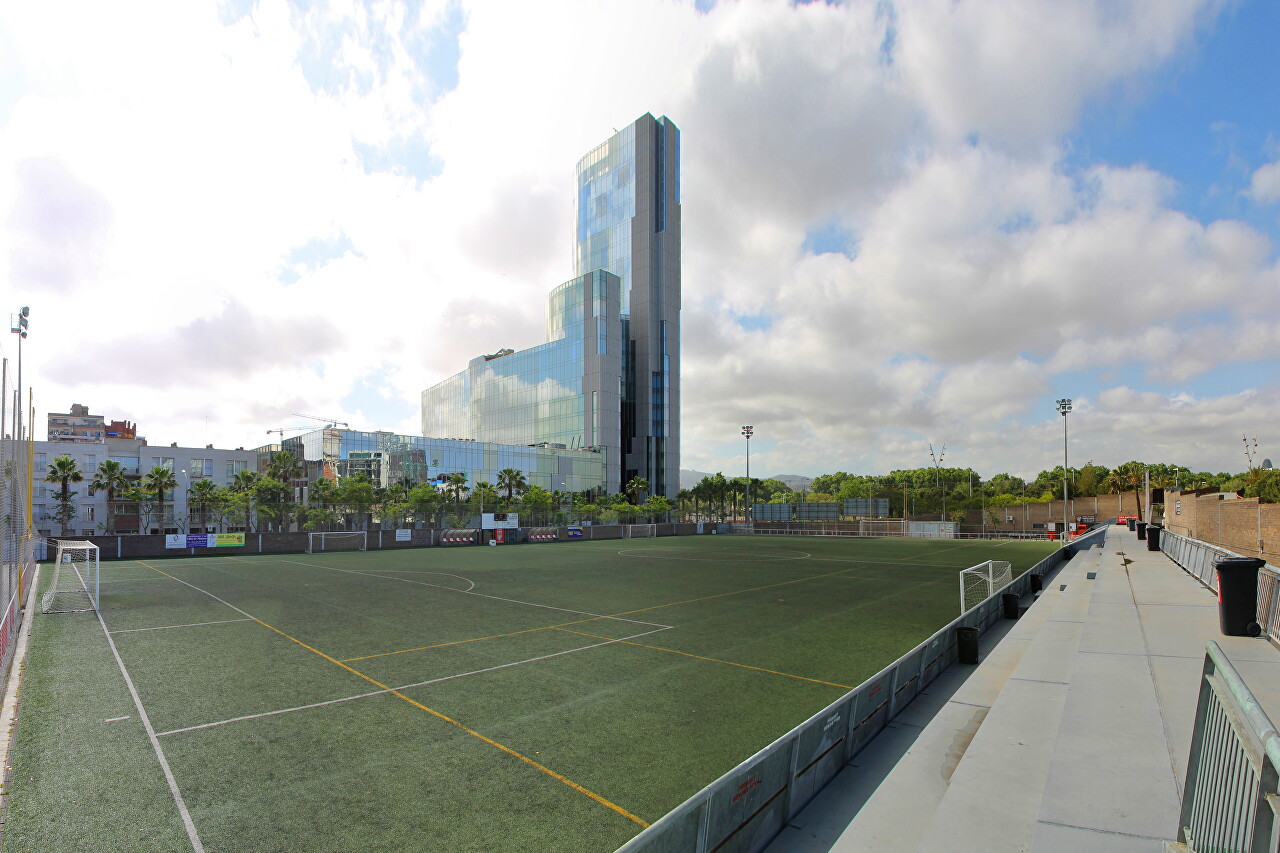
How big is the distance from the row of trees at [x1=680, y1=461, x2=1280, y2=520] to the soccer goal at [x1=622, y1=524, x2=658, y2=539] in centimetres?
1637

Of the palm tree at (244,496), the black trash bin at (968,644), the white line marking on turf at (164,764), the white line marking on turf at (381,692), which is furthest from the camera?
the palm tree at (244,496)

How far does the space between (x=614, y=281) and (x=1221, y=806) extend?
113192 millimetres

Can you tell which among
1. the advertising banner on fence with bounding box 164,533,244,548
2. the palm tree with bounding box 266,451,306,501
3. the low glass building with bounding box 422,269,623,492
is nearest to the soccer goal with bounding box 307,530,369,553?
the advertising banner on fence with bounding box 164,533,244,548

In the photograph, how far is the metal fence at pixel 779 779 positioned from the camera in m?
4.60

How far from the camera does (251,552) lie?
4591cm

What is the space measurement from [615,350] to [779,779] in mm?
104367

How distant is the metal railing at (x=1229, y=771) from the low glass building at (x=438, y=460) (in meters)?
94.6

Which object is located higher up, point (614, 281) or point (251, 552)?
point (614, 281)

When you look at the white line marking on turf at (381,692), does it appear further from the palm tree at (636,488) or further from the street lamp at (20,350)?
the palm tree at (636,488)

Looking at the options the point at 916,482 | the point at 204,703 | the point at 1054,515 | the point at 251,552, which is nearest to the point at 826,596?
the point at 204,703

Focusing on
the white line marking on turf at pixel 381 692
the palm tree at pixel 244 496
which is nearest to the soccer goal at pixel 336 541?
the palm tree at pixel 244 496

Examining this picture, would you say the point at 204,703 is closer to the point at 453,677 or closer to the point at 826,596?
the point at 453,677

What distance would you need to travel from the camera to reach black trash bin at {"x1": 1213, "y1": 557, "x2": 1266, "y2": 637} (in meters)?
10.6

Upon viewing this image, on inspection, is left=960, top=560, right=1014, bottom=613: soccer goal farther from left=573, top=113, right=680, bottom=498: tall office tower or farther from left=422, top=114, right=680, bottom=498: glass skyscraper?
left=573, top=113, right=680, bottom=498: tall office tower
